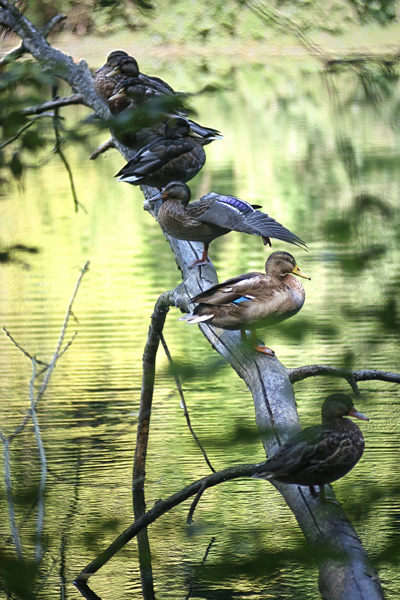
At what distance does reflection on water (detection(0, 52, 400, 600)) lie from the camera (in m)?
0.92

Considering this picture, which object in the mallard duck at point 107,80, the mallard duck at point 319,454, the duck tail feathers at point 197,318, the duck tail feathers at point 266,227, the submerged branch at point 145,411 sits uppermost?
the mallard duck at point 107,80

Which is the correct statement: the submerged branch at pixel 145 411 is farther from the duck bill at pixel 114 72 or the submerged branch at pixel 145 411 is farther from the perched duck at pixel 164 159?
the duck bill at pixel 114 72

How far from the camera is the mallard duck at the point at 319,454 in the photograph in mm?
1976

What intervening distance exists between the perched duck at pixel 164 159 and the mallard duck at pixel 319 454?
70.1 inches

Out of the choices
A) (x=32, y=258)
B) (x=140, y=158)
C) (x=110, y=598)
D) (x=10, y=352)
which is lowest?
(x=110, y=598)

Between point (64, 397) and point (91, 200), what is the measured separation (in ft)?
23.0

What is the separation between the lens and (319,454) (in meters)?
2.07

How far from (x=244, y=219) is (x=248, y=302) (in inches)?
14.2

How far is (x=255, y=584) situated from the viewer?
354 centimetres

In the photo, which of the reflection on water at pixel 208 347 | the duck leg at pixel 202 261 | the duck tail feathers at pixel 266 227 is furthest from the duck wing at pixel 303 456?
the duck leg at pixel 202 261

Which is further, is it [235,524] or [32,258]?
[32,258]

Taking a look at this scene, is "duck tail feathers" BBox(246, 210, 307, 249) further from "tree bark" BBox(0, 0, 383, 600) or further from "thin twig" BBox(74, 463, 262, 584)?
"thin twig" BBox(74, 463, 262, 584)

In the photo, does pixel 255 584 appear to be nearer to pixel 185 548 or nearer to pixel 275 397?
pixel 185 548

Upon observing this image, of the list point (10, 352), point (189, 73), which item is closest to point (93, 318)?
point (10, 352)
